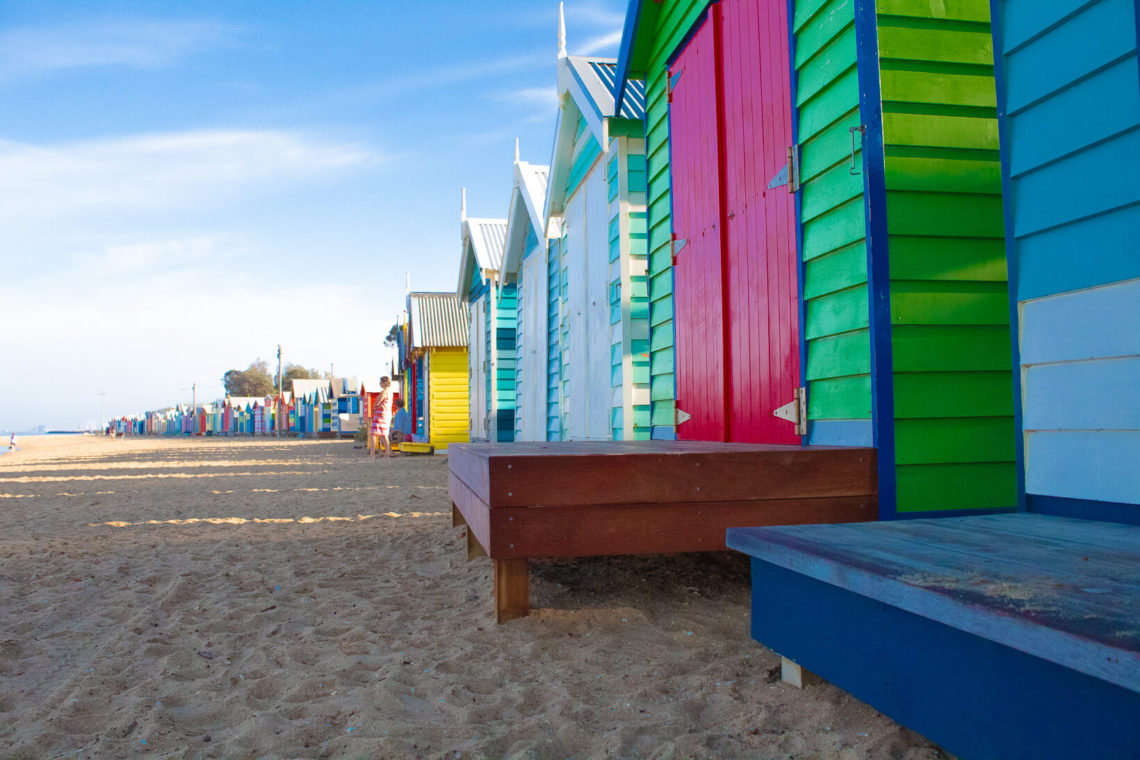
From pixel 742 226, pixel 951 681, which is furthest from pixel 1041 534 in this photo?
pixel 742 226

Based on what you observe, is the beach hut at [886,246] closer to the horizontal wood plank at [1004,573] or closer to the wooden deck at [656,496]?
the wooden deck at [656,496]

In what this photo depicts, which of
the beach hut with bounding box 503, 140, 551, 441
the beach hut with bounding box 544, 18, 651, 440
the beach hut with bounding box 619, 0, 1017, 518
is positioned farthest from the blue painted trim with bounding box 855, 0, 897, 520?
the beach hut with bounding box 503, 140, 551, 441

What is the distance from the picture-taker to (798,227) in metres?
3.55

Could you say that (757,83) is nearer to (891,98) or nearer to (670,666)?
(891,98)

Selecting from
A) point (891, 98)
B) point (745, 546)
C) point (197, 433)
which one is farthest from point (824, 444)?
point (197, 433)

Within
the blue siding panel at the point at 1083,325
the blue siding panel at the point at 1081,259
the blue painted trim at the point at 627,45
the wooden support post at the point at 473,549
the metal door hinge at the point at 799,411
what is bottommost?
the wooden support post at the point at 473,549

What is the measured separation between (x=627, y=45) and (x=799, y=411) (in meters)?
3.36

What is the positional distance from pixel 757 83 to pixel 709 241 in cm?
97

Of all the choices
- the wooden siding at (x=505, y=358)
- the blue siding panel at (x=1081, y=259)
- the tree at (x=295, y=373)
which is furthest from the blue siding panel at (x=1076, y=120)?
the tree at (x=295, y=373)

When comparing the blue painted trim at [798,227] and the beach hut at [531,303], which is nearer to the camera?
the blue painted trim at [798,227]

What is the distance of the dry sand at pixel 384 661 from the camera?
204 cm

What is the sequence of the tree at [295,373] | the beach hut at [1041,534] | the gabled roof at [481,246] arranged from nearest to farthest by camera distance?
the beach hut at [1041,534] < the gabled roof at [481,246] < the tree at [295,373]

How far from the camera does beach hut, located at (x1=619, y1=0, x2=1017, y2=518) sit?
300 centimetres

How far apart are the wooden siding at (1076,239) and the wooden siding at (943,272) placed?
0.57 m
